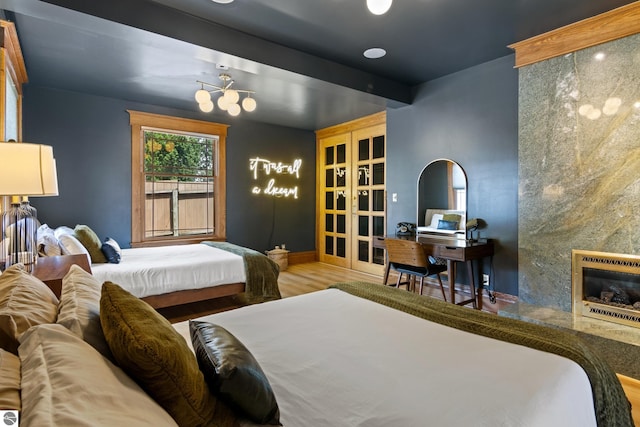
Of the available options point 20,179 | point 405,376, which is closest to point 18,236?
point 20,179

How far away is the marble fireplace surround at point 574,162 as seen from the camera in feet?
8.97

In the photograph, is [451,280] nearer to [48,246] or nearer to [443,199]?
[443,199]

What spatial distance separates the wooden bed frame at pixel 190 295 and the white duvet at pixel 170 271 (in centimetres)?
6

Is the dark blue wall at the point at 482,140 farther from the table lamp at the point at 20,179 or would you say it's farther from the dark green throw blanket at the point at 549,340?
the table lamp at the point at 20,179

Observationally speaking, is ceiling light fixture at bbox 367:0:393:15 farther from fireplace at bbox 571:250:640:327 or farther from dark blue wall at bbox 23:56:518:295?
fireplace at bbox 571:250:640:327

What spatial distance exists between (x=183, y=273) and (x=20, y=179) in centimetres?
178

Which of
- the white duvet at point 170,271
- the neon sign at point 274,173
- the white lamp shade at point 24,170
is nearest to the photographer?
the white lamp shade at point 24,170

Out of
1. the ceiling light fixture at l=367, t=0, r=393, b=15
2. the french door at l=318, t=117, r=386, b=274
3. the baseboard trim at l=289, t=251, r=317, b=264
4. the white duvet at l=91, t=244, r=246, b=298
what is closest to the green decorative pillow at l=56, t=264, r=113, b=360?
the white duvet at l=91, t=244, r=246, b=298

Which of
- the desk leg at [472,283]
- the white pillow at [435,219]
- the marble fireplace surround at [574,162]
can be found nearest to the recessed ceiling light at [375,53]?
the marble fireplace surround at [574,162]

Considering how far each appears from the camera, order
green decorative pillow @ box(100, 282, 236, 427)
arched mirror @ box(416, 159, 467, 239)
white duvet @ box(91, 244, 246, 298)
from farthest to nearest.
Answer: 1. arched mirror @ box(416, 159, 467, 239)
2. white duvet @ box(91, 244, 246, 298)
3. green decorative pillow @ box(100, 282, 236, 427)

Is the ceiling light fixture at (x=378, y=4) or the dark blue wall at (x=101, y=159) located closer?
the ceiling light fixture at (x=378, y=4)

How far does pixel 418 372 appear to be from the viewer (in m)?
1.19

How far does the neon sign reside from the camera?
19.6 feet

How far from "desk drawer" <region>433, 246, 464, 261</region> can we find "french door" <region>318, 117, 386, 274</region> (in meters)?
1.77
